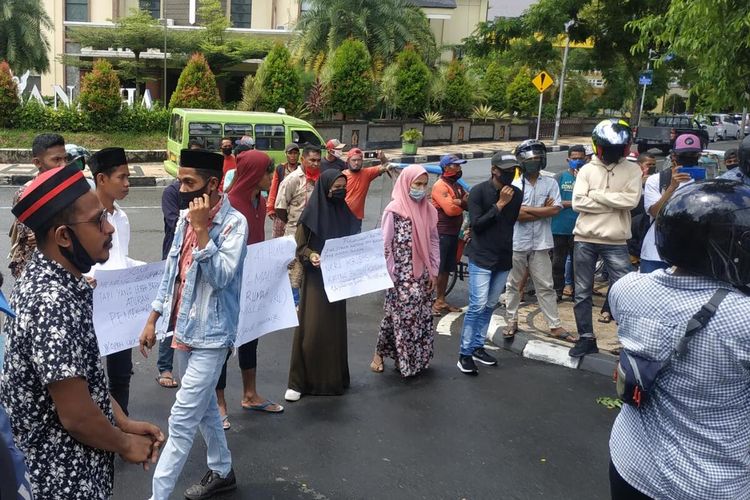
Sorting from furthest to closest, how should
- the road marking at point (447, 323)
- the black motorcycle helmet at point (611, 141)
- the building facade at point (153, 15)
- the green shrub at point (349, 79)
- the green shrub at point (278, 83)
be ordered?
the building facade at point (153, 15) < the green shrub at point (349, 79) < the green shrub at point (278, 83) < the road marking at point (447, 323) < the black motorcycle helmet at point (611, 141)

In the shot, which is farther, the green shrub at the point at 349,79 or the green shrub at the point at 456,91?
the green shrub at the point at 456,91

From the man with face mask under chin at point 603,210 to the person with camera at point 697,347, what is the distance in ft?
13.3

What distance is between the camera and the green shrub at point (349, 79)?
88.9ft

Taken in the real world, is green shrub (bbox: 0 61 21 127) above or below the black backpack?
above

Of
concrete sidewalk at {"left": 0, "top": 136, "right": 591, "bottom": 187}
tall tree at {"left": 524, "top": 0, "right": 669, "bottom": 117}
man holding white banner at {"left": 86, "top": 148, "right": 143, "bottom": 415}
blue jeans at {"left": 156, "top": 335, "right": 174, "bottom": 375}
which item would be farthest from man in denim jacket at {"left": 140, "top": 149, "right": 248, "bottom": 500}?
concrete sidewalk at {"left": 0, "top": 136, "right": 591, "bottom": 187}

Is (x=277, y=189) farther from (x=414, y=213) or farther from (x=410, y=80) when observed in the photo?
(x=410, y=80)

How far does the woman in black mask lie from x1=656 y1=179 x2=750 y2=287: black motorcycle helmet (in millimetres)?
3459

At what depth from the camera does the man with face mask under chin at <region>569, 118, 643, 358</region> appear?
6.45 metres

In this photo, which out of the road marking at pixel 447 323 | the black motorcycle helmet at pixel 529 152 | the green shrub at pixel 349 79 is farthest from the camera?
the green shrub at pixel 349 79

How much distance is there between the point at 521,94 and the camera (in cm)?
3588

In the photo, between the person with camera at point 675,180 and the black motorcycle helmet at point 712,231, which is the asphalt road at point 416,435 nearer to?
the person with camera at point 675,180

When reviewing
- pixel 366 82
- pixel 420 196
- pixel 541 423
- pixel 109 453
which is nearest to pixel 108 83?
pixel 366 82

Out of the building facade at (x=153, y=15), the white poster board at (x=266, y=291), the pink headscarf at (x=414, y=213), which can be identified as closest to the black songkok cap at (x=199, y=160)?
the white poster board at (x=266, y=291)

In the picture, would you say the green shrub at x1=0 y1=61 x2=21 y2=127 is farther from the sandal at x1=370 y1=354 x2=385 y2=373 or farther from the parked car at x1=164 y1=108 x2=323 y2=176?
the sandal at x1=370 y1=354 x2=385 y2=373
